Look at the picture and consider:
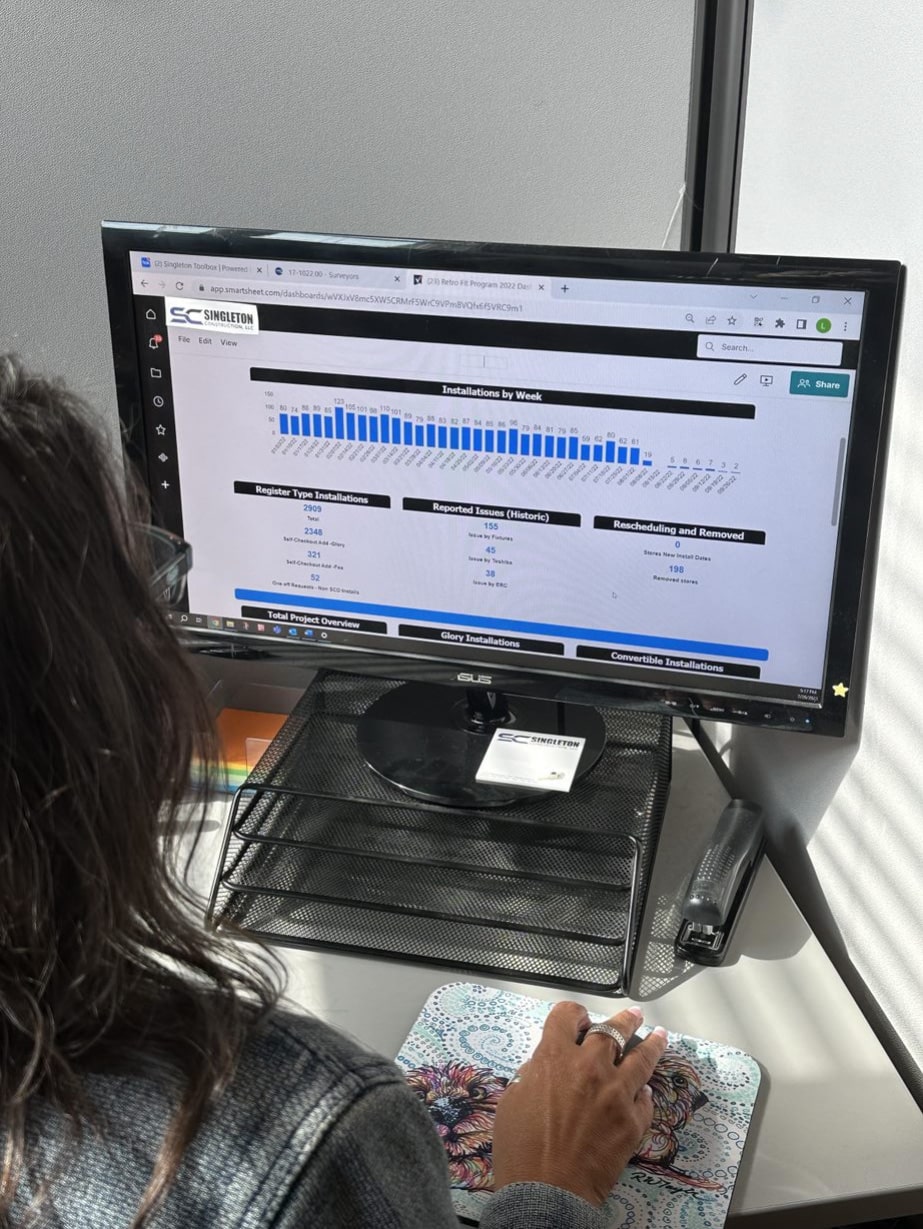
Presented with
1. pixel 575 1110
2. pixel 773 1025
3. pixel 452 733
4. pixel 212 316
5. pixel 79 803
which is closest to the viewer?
pixel 79 803

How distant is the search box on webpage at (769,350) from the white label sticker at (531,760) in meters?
0.34

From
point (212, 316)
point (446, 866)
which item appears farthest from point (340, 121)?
point (446, 866)

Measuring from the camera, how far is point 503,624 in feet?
3.34

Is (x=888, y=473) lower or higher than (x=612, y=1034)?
higher

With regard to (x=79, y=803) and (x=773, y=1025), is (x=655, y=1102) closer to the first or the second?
(x=773, y=1025)

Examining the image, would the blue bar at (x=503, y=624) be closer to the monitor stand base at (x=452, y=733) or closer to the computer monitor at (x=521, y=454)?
the computer monitor at (x=521, y=454)

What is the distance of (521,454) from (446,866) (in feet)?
1.08

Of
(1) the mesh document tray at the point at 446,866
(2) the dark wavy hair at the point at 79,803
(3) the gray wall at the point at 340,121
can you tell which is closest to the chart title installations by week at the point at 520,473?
(1) the mesh document tray at the point at 446,866

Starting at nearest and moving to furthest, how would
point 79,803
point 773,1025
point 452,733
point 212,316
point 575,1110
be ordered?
point 79,803 < point 575,1110 < point 773,1025 < point 212,316 < point 452,733

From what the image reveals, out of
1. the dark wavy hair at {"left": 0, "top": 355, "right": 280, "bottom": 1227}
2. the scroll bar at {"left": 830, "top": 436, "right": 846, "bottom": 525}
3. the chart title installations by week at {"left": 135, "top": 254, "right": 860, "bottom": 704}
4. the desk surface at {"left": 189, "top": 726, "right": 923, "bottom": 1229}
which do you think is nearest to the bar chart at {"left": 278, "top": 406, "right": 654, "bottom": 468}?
the chart title installations by week at {"left": 135, "top": 254, "right": 860, "bottom": 704}

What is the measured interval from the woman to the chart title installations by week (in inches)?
18.0

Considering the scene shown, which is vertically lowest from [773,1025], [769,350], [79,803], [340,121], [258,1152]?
[773,1025]

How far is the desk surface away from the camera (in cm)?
76

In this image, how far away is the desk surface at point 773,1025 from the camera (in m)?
0.76
